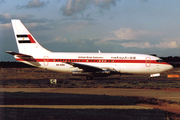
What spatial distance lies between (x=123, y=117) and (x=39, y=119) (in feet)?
10.8

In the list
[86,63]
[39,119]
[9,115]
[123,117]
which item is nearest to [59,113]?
[39,119]

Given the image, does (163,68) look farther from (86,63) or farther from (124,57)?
(86,63)

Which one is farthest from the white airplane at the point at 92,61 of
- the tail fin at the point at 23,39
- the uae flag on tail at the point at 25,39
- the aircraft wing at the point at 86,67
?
the uae flag on tail at the point at 25,39

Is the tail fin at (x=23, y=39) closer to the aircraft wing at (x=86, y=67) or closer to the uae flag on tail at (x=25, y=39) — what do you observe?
the uae flag on tail at (x=25, y=39)

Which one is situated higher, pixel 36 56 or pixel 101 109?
pixel 36 56

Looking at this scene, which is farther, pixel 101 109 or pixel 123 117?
pixel 101 109

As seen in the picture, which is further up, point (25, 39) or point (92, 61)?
point (25, 39)

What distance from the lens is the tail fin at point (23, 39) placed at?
3681 cm

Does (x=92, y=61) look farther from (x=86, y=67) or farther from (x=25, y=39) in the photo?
(x=25, y=39)

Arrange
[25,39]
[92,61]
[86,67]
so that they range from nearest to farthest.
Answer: [86,67] → [92,61] → [25,39]

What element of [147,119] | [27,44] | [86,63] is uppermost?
[27,44]

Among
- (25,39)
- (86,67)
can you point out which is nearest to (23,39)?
(25,39)

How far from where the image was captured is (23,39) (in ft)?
123

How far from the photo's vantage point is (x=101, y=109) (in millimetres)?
11453
